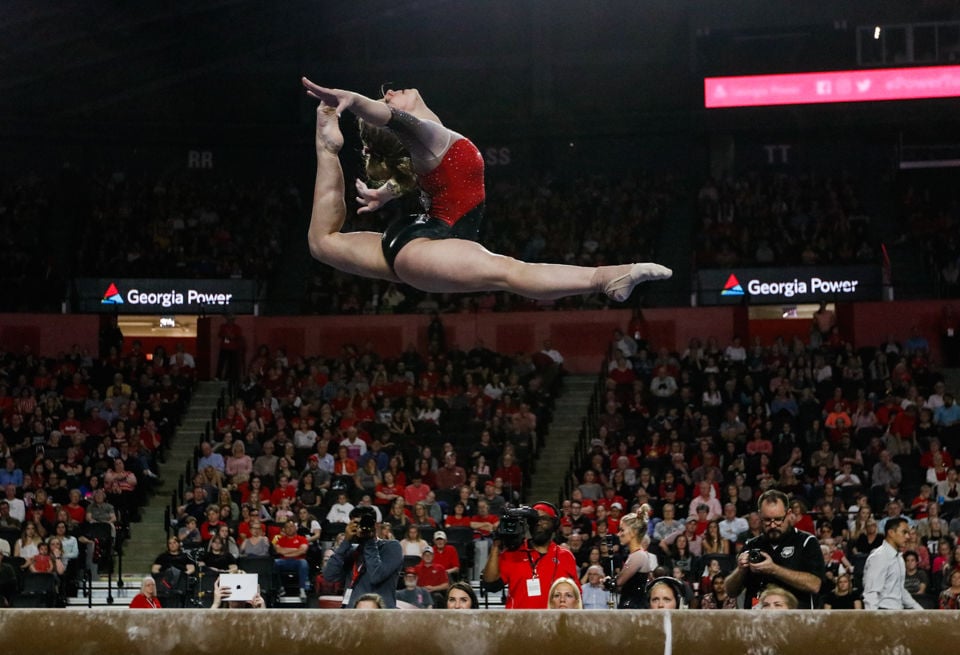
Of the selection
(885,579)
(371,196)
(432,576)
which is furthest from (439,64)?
(371,196)

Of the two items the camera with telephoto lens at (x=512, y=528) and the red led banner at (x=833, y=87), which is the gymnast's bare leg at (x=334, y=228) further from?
the red led banner at (x=833, y=87)

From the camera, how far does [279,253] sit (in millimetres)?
25734

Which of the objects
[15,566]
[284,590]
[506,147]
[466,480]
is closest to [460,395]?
[466,480]

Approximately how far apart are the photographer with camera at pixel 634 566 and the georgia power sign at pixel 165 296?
16571mm

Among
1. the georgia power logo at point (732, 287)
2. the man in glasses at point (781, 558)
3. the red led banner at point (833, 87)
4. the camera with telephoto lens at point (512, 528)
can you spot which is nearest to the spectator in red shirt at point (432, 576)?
the camera with telephoto lens at point (512, 528)

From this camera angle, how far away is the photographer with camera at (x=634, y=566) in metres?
7.38

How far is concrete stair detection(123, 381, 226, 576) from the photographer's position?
53.5 ft

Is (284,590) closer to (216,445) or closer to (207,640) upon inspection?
(216,445)

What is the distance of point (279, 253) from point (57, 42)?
6.45 m

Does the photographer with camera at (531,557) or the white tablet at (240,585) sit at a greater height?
the photographer with camera at (531,557)

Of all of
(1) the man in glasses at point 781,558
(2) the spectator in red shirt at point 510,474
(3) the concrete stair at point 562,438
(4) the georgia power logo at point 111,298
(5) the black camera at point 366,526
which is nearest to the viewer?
(1) the man in glasses at point 781,558

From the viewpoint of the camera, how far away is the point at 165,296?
23594 millimetres

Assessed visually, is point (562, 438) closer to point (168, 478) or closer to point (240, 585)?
point (168, 478)

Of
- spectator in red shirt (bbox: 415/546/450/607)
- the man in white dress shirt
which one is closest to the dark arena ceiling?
spectator in red shirt (bbox: 415/546/450/607)
